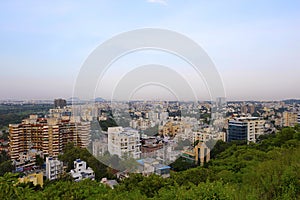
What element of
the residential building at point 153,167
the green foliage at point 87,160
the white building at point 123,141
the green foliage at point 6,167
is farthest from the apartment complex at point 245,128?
the green foliage at point 6,167

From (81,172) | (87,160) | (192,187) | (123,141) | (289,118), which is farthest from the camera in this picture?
(289,118)

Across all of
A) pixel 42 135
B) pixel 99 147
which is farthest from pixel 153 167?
pixel 42 135

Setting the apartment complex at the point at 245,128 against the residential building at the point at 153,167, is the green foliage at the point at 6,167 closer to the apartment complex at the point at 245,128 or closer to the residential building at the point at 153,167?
the residential building at the point at 153,167

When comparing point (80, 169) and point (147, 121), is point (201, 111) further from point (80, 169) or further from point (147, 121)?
point (80, 169)

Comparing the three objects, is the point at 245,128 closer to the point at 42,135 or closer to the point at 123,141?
the point at 123,141

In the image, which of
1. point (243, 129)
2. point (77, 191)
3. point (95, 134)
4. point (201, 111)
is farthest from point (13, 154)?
point (243, 129)

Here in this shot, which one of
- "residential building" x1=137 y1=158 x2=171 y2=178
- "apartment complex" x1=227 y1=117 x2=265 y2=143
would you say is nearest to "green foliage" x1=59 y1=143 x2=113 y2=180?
"residential building" x1=137 y1=158 x2=171 y2=178
